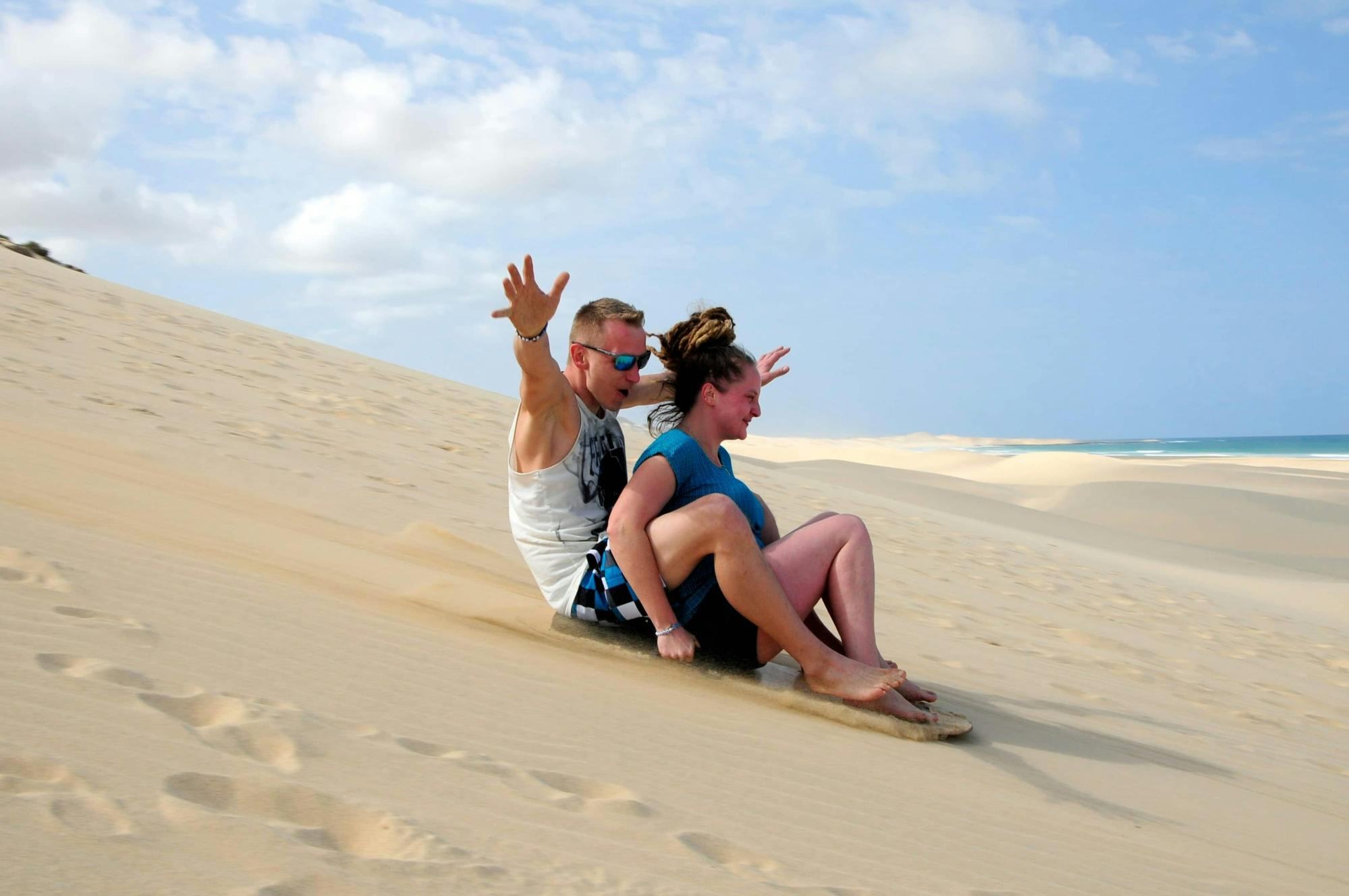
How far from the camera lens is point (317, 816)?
5.50 feet

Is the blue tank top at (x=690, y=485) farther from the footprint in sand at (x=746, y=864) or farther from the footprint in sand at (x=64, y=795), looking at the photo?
the footprint in sand at (x=64, y=795)

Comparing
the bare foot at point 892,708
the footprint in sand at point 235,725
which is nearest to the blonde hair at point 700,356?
the bare foot at point 892,708

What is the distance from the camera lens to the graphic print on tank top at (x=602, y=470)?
3.32 meters

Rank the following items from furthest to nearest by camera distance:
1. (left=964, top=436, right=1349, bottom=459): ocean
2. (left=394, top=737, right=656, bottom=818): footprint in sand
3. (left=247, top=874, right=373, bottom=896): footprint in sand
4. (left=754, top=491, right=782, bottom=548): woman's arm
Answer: (left=964, top=436, right=1349, bottom=459): ocean → (left=754, top=491, right=782, bottom=548): woman's arm → (left=394, top=737, right=656, bottom=818): footprint in sand → (left=247, top=874, right=373, bottom=896): footprint in sand

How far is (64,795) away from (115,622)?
0.92 meters

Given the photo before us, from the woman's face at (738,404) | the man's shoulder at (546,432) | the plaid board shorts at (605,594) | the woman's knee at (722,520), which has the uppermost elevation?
the woman's face at (738,404)

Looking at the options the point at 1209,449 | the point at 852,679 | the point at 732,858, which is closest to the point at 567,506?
the point at 852,679

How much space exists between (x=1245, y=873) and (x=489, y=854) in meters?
1.88

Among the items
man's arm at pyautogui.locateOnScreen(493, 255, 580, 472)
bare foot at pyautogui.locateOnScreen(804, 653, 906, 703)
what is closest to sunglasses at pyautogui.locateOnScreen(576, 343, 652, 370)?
man's arm at pyautogui.locateOnScreen(493, 255, 580, 472)

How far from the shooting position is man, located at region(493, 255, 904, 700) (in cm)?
295

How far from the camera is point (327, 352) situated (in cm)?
1246

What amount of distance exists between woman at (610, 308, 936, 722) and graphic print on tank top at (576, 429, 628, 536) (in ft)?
0.68

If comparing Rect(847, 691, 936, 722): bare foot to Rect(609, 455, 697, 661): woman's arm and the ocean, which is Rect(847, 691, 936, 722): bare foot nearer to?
Rect(609, 455, 697, 661): woman's arm

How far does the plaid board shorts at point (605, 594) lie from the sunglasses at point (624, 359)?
54cm
